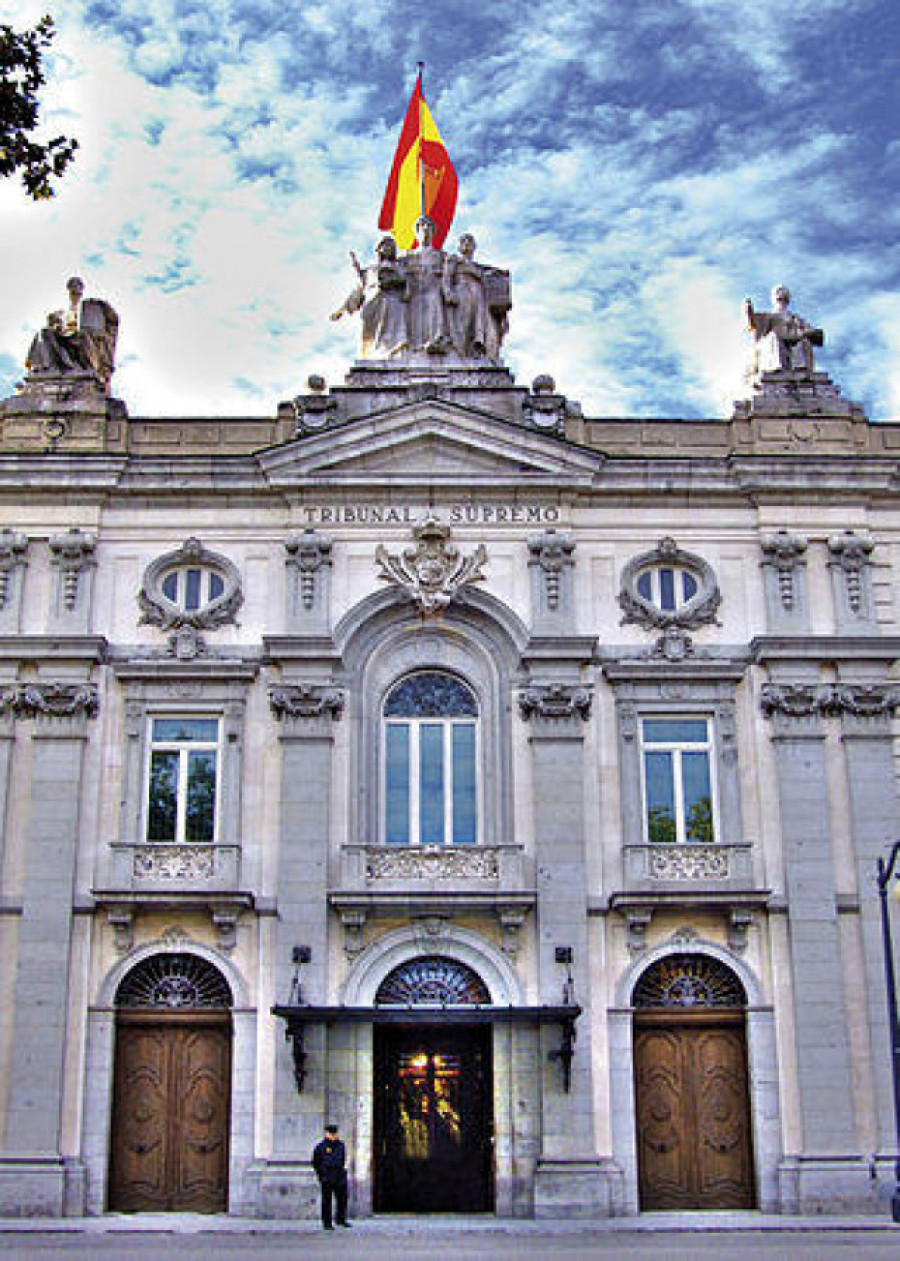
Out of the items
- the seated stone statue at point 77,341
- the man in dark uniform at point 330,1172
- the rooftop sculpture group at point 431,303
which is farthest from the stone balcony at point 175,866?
the rooftop sculpture group at point 431,303

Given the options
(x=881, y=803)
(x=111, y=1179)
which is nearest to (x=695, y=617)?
(x=881, y=803)

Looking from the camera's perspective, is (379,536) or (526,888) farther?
(379,536)

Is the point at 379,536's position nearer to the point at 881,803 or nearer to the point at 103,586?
the point at 103,586

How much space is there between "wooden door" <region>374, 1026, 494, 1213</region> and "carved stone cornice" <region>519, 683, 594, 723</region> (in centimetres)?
547

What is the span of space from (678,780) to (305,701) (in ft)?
22.0

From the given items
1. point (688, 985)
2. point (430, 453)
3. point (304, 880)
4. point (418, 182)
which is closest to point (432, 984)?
point (304, 880)

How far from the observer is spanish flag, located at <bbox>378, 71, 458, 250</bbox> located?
111 feet

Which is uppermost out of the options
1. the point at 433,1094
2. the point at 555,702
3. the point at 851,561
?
the point at 851,561

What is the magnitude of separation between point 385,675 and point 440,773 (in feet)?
6.67

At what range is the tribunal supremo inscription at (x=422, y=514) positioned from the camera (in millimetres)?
29250

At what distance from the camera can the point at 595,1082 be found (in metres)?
26.2

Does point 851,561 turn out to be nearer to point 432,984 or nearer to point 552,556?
point 552,556

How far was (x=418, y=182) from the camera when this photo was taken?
33938 millimetres

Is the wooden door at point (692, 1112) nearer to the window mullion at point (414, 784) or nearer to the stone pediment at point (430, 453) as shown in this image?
the window mullion at point (414, 784)
